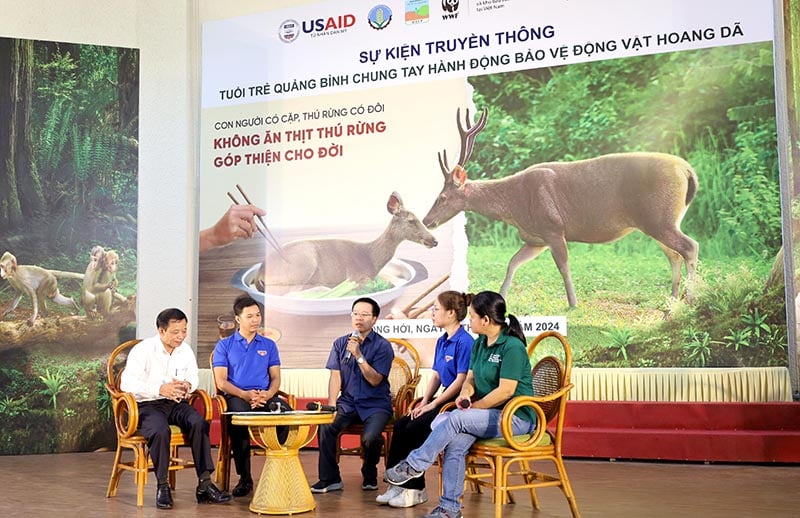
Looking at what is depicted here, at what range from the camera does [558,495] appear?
479 centimetres

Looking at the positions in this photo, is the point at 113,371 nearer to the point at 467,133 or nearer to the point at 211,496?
the point at 211,496

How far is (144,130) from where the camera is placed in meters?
7.80

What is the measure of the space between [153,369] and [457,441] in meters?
1.78

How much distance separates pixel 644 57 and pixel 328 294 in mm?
3008

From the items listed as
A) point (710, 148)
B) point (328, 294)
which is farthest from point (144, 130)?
point (710, 148)

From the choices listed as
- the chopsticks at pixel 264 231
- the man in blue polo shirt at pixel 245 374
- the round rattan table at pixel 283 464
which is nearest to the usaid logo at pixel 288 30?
the chopsticks at pixel 264 231

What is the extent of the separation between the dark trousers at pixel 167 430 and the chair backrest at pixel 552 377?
166 cm

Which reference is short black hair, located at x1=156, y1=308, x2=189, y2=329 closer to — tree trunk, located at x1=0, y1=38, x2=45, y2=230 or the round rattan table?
the round rattan table

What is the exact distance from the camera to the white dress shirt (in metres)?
4.77

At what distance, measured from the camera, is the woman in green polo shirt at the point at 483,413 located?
389 centimetres

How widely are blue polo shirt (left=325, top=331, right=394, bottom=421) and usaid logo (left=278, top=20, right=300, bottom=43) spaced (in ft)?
11.9

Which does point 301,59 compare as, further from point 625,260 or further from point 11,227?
point 625,260

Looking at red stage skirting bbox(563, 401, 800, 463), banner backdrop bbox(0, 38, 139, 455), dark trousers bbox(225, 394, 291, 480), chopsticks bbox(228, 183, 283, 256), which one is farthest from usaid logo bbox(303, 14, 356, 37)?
dark trousers bbox(225, 394, 291, 480)

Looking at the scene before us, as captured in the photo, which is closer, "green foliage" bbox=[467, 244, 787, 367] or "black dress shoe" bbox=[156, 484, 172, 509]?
"black dress shoe" bbox=[156, 484, 172, 509]
